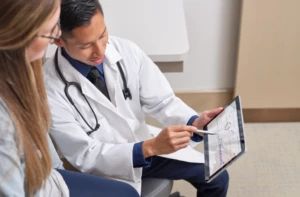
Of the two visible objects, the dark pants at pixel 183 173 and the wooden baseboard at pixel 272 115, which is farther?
the wooden baseboard at pixel 272 115

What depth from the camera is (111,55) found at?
127 cm

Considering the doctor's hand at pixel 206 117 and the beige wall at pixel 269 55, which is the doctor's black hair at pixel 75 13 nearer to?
the doctor's hand at pixel 206 117

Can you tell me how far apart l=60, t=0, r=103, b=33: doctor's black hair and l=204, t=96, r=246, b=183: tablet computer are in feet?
1.51

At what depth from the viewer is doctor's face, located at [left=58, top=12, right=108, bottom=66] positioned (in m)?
1.12

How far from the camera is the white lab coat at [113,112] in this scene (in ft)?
3.98

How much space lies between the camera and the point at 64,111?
3.97 ft

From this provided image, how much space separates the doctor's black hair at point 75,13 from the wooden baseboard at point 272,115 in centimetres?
127

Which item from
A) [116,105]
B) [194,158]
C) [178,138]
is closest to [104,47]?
[116,105]

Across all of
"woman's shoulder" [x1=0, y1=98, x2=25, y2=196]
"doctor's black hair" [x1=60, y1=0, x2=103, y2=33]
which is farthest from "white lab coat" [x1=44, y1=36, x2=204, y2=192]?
"woman's shoulder" [x1=0, y1=98, x2=25, y2=196]

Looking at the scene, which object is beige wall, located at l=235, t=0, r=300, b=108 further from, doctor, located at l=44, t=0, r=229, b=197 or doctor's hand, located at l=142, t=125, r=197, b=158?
doctor's hand, located at l=142, t=125, r=197, b=158

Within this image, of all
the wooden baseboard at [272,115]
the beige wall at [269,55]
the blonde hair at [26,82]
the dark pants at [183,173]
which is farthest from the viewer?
the wooden baseboard at [272,115]

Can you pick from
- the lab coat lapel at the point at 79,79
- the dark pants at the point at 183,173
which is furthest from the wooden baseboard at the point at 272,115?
the lab coat lapel at the point at 79,79

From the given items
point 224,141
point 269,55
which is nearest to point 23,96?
point 224,141

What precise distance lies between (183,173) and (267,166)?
2.58ft
